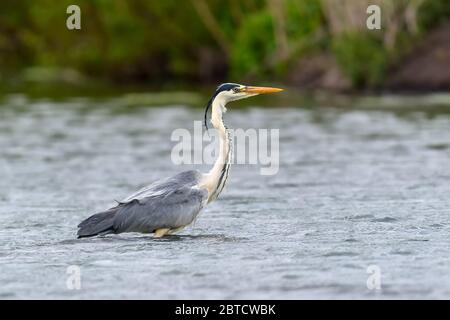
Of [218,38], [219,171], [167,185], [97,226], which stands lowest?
[97,226]

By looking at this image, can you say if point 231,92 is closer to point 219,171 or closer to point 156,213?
point 219,171

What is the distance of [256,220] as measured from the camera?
1403 cm

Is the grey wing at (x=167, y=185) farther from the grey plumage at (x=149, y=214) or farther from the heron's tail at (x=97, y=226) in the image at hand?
the heron's tail at (x=97, y=226)

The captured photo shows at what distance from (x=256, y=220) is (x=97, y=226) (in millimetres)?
2564

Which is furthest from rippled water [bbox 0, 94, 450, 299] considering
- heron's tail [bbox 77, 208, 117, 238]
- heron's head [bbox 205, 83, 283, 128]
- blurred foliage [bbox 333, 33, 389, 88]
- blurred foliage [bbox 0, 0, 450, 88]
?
blurred foliage [bbox 0, 0, 450, 88]

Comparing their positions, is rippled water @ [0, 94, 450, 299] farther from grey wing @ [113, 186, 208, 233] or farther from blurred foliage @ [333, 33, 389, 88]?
blurred foliage @ [333, 33, 389, 88]

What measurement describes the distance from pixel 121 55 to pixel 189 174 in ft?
144

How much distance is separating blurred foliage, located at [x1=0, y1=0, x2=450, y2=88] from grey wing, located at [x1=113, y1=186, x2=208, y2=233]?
93.1ft

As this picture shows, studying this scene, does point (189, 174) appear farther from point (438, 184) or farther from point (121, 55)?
point (121, 55)

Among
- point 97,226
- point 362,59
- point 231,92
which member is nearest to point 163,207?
point 97,226

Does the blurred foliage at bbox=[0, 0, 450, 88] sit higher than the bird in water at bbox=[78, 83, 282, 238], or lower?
higher

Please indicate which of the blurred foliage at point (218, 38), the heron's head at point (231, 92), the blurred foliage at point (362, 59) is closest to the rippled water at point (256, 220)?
the heron's head at point (231, 92)

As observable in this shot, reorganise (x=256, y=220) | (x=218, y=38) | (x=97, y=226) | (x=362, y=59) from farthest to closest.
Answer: (x=218, y=38) < (x=362, y=59) < (x=256, y=220) < (x=97, y=226)

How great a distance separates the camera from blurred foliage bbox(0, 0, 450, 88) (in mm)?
41031
